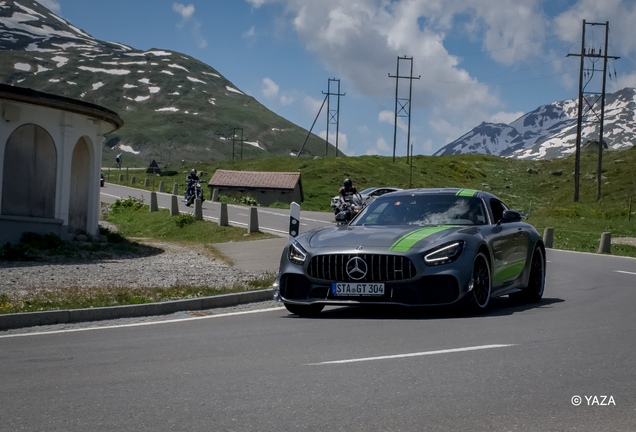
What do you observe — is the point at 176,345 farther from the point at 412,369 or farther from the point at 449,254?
the point at 449,254

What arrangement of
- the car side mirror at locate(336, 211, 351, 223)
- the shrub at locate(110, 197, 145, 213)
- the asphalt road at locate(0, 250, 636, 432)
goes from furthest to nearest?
the shrub at locate(110, 197, 145, 213)
the car side mirror at locate(336, 211, 351, 223)
the asphalt road at locate(0, 250, 636, 432)

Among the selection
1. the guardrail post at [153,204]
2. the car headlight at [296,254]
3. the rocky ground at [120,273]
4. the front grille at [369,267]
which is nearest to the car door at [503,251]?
the front grille at [369,267]

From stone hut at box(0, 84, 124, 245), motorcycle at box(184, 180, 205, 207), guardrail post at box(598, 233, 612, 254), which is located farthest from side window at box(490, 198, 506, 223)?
motorcycle at box(184, 180, 205, 207)

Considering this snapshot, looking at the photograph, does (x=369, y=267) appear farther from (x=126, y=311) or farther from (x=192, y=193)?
(x=192, y=193)

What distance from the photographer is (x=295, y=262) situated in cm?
868

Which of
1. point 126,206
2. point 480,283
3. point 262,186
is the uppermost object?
point 262,186

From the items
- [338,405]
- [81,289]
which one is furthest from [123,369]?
[81,289]

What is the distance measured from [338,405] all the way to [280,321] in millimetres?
4090

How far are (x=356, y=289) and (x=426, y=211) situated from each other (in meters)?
1.89

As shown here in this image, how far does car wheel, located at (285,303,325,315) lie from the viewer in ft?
29.4

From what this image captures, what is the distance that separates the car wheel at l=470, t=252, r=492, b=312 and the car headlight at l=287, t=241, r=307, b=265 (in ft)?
6.43

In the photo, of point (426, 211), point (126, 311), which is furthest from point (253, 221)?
point (426, 211)

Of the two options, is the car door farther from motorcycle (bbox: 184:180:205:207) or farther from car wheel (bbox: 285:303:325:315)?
motorcycle (bbox: 184:180:205:207)

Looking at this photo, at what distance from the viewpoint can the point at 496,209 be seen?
10094mm
